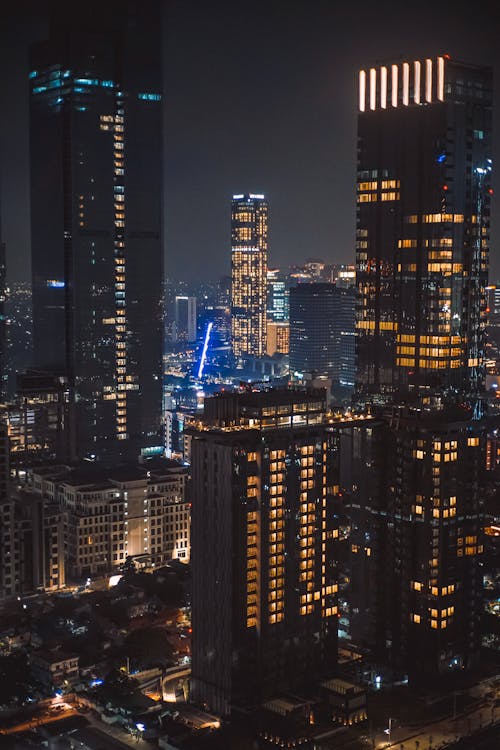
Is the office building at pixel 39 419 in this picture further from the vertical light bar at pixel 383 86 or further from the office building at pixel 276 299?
the office building at pixel 276 299

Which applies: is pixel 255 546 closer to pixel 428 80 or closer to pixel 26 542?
pixel 26 542

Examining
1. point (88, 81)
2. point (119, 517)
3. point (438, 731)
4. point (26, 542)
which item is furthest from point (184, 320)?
A: point (438, 731)

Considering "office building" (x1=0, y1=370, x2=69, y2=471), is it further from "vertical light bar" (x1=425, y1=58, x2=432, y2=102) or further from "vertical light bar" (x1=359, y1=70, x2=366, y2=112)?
"vertical light bar" (x1=425, y1=58, x2=432, y2=102)

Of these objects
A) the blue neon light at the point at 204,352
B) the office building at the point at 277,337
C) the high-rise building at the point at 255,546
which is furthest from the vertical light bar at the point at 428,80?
the office building at the point at 277,337

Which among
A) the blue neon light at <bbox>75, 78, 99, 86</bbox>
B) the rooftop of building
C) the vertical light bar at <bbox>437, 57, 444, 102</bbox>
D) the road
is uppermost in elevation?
the blue neon light at <bbox>75, 78, 99, 86</bbox>

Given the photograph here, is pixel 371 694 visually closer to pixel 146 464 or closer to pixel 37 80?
pixel 146 464

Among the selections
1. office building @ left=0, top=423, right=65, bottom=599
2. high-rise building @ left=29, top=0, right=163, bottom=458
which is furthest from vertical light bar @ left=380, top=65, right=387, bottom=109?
high-rise building @ left=29, top=0, right=163, bottom=458

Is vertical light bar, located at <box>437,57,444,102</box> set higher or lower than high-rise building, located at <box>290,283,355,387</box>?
higher
